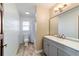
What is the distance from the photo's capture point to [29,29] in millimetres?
7113

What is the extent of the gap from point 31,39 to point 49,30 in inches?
112

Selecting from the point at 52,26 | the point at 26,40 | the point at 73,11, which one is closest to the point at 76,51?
the point at 73,11

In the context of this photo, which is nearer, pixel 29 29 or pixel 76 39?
pixel 76 39

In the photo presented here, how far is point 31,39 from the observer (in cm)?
706

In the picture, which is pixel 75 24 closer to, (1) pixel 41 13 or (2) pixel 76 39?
(2) pixel 76 39

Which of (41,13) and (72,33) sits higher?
(41,13)

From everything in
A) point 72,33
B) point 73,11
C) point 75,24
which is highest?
point 73,11

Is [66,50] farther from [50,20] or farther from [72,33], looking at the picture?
[50,20]

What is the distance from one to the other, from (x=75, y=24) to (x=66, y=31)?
524mm

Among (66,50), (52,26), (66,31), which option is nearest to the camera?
(66,50)

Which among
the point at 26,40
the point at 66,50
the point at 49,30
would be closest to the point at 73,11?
the point at 66,50

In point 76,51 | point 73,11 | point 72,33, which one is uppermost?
point 73,11

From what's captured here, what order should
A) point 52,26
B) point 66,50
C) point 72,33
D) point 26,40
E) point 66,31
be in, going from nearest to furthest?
point 66,50, point 72,33, point 66,31, point 52,26, point 26,40

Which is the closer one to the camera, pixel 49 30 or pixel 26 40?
pixel 49 30
